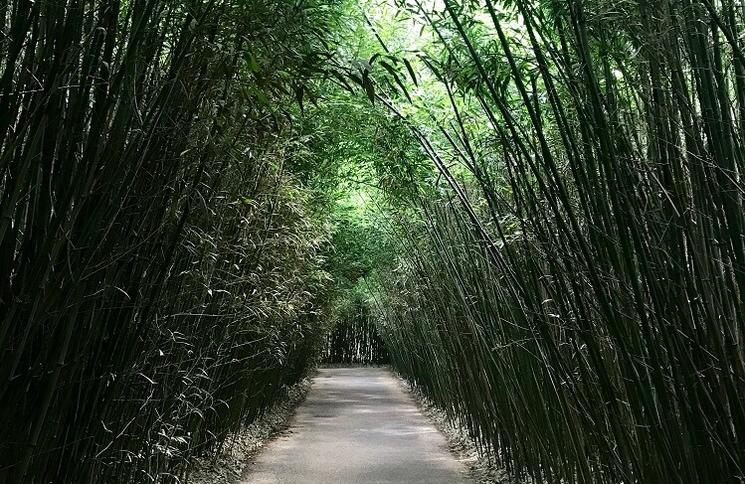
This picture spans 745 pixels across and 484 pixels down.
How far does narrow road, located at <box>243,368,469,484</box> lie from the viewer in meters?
4.75

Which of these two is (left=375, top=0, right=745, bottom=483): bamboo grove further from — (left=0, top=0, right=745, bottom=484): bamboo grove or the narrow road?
the narrow road

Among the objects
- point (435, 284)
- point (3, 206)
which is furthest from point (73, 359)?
point (435, 284)

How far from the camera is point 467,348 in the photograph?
16.6 feet

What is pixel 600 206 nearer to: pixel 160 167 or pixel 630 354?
pixel 630 354

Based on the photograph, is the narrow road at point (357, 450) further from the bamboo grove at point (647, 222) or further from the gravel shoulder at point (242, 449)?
the bamboo grove at point (647, 222)

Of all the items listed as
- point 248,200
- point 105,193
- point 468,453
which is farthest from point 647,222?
point 468,453

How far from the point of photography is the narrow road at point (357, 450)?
187 inches

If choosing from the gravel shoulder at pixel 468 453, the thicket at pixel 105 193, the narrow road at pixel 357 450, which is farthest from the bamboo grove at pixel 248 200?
the narrow road at pixel 357 450

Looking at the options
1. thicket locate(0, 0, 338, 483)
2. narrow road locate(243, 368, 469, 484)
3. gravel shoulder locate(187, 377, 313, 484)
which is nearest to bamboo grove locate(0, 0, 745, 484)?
thicket locate(0, 0, 338, 483)

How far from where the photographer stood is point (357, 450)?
19.2ft

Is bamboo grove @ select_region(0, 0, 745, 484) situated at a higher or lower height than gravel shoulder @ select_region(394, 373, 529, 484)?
higher

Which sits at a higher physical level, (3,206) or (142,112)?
(142,112)

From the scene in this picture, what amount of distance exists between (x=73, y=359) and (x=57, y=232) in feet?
1.29

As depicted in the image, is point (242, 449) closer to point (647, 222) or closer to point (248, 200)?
point (248, 200)
